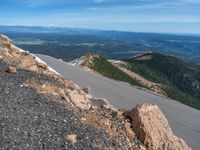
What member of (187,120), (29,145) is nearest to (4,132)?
(29,145)

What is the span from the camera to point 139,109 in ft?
40.6

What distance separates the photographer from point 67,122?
463 inches

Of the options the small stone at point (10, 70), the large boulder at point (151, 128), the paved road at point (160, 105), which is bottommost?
the paved road at point (160, 105)

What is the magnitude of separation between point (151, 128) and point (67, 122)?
7.00 feet

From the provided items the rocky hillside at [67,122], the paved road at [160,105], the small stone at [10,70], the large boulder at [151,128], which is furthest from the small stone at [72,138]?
the paved road at [160,105]

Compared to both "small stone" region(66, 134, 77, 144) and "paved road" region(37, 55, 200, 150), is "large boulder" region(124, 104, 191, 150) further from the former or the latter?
"paved road" region(37, 55, 200, 150)

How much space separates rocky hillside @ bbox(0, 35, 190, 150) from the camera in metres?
10.7

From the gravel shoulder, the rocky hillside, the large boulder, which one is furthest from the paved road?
the gravel shoulder

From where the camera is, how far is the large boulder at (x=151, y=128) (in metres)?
12.0

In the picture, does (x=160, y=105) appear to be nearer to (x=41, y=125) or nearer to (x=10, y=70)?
(x=10, y=70)

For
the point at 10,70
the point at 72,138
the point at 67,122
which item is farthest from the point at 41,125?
the point at 10,70

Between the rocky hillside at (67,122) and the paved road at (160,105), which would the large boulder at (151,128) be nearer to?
the rocky hillside at (67,122)

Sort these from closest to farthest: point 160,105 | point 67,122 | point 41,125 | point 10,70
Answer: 1. point 41,125
2. point 67,122
3. point 10,70
4. point 160,105

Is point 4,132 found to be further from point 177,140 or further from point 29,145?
point 177,140
